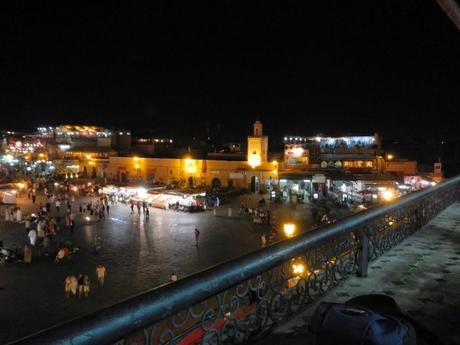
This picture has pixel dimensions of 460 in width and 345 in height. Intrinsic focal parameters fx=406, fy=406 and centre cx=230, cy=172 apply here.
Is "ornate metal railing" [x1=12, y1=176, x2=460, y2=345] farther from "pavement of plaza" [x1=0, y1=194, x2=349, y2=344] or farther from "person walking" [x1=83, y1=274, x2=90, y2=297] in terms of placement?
"person walking" [x1=83, y1=274, x2=90, y2=297]

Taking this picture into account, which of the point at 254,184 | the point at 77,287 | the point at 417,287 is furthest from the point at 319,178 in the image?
the point at 417,287

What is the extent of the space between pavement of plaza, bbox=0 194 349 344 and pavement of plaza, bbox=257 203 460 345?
499 cm

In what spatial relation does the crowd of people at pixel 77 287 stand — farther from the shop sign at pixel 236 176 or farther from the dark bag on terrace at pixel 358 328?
the shop sign at pixel 236 176

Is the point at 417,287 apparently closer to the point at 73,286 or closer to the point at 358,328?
the point at 358,328

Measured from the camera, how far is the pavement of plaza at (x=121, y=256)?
1251 centimetres

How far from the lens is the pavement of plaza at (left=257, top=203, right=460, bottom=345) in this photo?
10.3 ft

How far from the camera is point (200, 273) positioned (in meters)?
2.07

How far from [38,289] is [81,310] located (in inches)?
107

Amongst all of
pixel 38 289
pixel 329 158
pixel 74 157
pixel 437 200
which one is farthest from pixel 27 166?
pixel 437 200

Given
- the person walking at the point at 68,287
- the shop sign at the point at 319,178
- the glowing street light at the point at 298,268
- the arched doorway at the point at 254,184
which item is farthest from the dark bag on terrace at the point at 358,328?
the arched doorway at the point at 254,184

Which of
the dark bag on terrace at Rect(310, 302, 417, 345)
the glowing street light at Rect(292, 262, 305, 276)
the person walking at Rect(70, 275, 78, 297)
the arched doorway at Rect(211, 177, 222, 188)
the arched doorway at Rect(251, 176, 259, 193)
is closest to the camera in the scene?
the dark bag on terrace at Rect(310, 302, 417, 345)

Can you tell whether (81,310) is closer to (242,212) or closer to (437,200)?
(437,200)

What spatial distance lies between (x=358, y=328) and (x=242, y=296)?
2.55ft

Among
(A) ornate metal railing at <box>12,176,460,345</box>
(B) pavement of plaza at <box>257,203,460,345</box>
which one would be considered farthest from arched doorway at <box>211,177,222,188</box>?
(A) ornate metal railing at <box>12,176,460,345</box>
